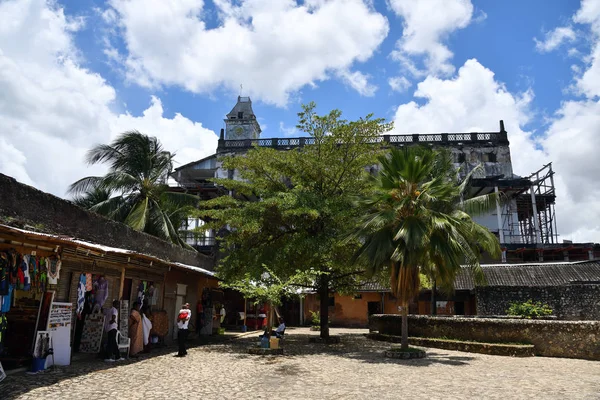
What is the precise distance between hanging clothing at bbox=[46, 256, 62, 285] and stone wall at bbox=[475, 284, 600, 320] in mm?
18851

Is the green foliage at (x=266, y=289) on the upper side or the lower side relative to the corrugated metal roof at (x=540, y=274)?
lower

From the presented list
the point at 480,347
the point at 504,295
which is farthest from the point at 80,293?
the point at 504,295

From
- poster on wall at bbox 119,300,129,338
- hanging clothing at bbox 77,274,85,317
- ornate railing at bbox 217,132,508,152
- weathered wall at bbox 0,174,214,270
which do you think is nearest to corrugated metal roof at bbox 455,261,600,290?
ornate railing at bbox 217,132,508,152

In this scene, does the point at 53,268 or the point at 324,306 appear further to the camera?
the point at 324,306

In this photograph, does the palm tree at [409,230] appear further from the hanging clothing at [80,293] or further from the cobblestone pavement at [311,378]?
the hanging clothing at [80,293]

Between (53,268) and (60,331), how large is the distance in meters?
1.42

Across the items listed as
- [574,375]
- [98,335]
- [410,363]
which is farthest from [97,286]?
[574,375]

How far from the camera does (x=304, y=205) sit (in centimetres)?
1512

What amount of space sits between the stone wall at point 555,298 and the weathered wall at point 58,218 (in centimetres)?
1600

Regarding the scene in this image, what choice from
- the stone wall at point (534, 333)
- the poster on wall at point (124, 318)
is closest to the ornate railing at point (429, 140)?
the stone wall at point (534, 333)

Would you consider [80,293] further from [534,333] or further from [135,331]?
[534,333]

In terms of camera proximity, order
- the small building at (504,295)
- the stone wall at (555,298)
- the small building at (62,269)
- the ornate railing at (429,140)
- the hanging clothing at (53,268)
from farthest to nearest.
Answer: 1. the ornate railing at (429,140)
2. the small building at (504,295)
3. the stone wall at (555,298)
4. the hanging clothing at (53,268)
5. the small building at (62,269)

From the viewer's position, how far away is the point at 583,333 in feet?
45.6

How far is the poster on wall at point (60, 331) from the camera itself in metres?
9.24
